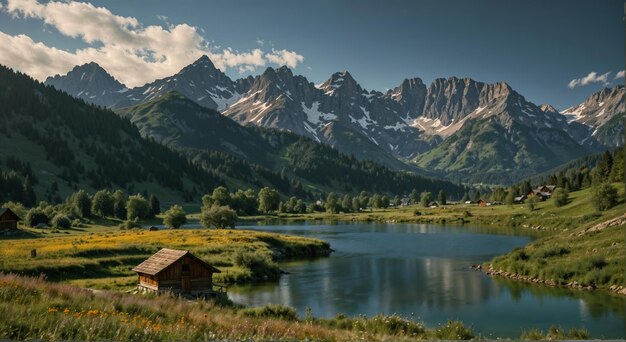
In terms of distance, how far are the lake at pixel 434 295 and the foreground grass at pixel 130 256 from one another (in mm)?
4910

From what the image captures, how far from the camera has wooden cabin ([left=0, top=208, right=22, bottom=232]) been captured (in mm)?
104375

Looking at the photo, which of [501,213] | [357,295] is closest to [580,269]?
[357,295]

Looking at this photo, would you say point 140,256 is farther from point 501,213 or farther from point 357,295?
A: point 501,213

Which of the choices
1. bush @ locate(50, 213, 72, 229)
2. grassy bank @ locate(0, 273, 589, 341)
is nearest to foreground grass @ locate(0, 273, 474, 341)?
grassy bank @ locate(0, 273, 589, 341)

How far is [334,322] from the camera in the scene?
33000 millimetres

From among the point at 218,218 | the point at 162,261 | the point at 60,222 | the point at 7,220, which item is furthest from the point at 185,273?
the point at 60,222

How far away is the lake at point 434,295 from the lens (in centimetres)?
4641

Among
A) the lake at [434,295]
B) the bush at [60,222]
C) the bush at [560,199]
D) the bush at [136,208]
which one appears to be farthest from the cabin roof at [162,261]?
the bush at [560,199]

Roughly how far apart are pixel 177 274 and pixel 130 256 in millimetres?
24798

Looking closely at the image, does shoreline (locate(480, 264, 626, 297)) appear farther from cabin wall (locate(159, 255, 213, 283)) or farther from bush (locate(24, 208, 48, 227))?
bush (locate(24, 208, 48, 227))

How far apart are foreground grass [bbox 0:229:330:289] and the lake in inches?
193

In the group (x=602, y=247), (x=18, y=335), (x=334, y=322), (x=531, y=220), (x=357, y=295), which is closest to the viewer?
(x=18, y=335)

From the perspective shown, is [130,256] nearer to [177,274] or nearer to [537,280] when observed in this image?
[177,274]

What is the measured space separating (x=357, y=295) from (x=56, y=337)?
5167 centimetres
